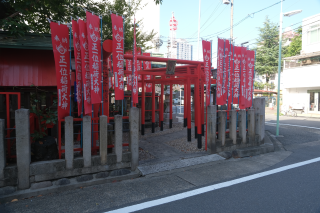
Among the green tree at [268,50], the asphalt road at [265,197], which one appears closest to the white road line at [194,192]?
the asphalt road at [265,197]

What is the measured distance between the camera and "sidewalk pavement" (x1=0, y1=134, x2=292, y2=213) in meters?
3.78

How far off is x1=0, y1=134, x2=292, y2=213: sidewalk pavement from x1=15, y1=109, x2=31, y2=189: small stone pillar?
1.35 feet

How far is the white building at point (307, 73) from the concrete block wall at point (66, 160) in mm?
23302

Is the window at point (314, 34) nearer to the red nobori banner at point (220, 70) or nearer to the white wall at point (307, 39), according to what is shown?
the white wall at point (307, 39)

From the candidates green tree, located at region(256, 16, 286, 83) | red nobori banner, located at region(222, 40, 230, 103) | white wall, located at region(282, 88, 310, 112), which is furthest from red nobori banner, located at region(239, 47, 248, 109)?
green tree, located at region(256, 16, 286, 83)

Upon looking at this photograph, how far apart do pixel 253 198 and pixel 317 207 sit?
1.02 meters

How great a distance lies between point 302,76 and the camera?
22.8 m

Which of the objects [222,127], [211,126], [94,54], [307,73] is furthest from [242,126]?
[307,73]

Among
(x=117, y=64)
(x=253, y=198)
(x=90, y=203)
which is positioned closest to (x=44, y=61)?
(x=117, y=64)

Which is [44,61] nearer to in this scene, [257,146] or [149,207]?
[149,207]

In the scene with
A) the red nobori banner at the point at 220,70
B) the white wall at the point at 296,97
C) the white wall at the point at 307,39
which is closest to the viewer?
the red nobori banner at the point at 220,70

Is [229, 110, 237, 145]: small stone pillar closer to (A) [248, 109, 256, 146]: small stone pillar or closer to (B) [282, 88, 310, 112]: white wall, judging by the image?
(A) [248, 109, 256, 146]: small stone pillar

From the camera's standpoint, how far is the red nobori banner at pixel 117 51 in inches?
195

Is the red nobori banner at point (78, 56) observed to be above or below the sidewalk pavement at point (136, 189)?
above
